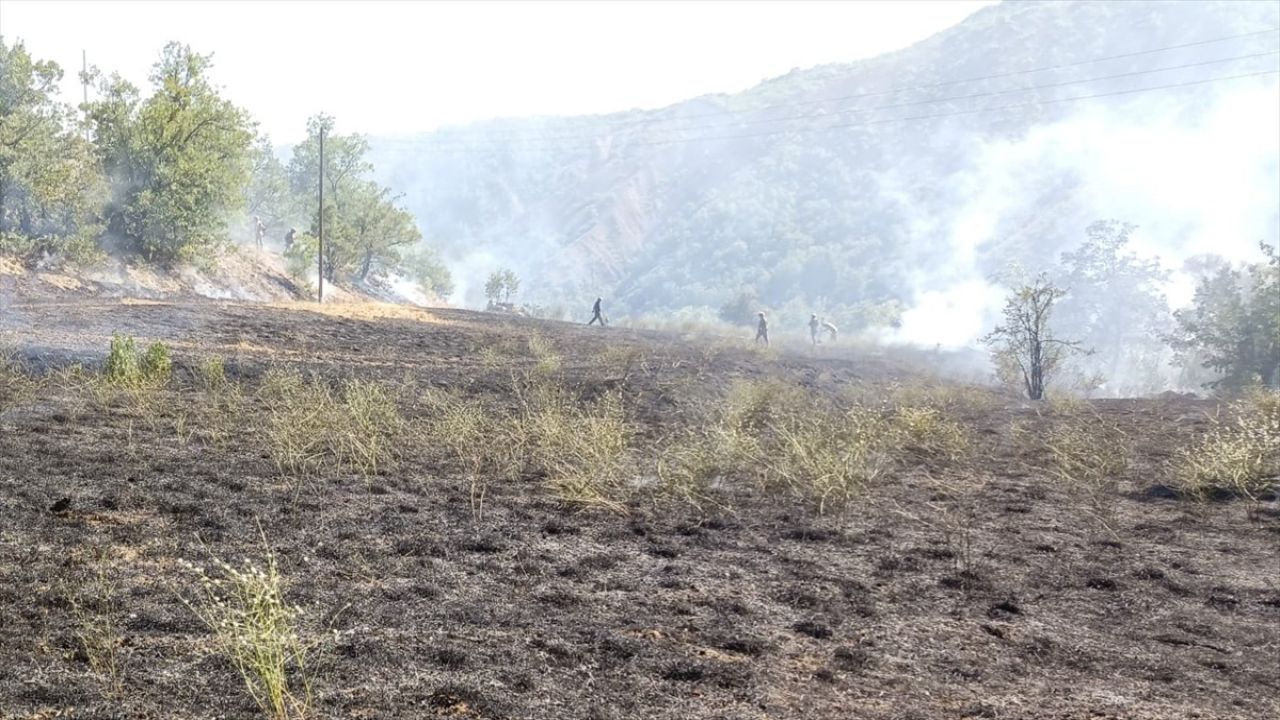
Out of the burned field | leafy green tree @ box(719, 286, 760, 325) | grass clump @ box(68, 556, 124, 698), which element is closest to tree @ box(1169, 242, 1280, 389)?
the burned field

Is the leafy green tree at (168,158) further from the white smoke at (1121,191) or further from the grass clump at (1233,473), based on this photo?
the white smoke at (1121,191)

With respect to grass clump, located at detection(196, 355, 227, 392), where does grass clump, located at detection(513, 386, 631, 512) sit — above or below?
below

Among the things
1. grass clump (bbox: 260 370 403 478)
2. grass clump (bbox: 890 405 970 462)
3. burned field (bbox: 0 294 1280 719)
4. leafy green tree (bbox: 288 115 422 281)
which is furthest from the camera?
leafy green tree (bbox: 288 115 422 281)

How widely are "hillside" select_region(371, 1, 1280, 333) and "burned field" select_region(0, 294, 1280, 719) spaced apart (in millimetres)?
72026

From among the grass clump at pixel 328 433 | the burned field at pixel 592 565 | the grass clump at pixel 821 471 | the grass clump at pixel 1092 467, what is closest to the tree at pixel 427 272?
the grass clump at pixel 328 433

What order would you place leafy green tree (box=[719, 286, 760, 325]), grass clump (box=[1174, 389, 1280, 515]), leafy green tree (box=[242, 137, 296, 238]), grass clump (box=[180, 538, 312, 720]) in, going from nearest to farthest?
grass clump (box=[180, 538, 312, 720]) < grass clump (box=[1174, 389, 1280, 515]) < leafy green tree (box=[242, 137, 296, 238]) < leafy green tree (box=[719, 286, 760, 325])

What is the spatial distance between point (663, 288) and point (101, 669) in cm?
12037

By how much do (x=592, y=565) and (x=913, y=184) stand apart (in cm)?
14399

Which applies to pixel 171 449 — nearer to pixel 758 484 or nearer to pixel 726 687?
pixel 758 484

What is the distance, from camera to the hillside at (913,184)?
107 meters

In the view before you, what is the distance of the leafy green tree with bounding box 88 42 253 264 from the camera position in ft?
91.4

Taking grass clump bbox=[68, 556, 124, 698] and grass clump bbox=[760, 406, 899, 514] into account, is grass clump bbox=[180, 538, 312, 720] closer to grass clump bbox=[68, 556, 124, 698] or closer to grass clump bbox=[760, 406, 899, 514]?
grass clump bbox=[68, 556, 124, 698]

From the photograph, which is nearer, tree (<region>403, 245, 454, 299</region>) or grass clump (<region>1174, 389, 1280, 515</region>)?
grass clump (<region>1174, 389, 1280, 515</region>)

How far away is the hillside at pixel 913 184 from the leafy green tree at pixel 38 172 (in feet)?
207
